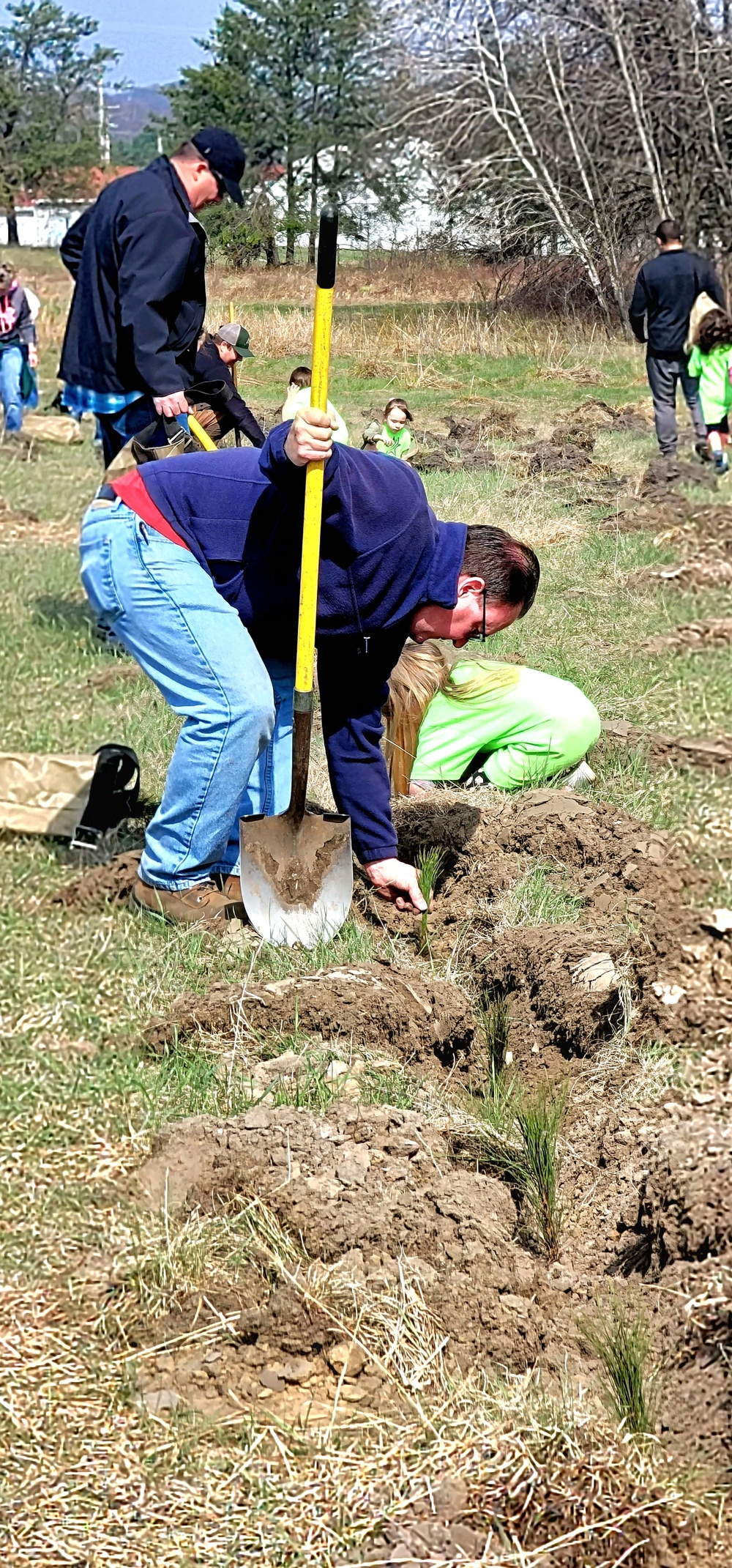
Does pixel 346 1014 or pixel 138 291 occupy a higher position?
pixel 138 291

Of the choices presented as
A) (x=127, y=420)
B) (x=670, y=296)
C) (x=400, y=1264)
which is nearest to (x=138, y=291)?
(x=127, y=420)

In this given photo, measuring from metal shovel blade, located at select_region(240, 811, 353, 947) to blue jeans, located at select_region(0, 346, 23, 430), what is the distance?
11543 mm

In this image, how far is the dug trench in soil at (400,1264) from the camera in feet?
8.22

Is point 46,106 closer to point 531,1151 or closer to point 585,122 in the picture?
point 585,122

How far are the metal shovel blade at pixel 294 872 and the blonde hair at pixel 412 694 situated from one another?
0.99 metres

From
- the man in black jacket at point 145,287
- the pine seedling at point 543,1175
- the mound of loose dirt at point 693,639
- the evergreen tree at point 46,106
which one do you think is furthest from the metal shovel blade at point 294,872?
the evergreen tree at point 46,106

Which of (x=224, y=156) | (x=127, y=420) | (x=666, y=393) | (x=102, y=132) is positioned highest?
(x=102, y=132)

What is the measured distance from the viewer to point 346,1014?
11.7 ft

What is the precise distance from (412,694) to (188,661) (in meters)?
1.28

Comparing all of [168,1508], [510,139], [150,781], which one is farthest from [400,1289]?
[510,139]

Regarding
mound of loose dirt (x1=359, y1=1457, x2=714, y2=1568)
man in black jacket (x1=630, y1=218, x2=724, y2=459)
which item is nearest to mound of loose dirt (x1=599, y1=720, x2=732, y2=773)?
mound of loose dirt (x1=359, y1=1457, x2=714, y2=1568)

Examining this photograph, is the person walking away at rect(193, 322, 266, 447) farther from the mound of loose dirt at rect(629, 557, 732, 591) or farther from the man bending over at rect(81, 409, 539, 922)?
the man bending over at rect(81, 409, 539, 922)

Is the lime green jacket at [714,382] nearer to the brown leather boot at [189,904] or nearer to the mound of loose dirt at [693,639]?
the mound of loose dirt at [693,639]

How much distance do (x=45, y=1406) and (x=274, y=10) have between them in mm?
62571
